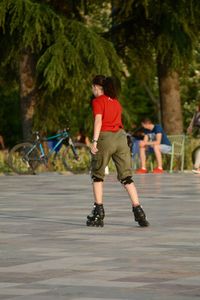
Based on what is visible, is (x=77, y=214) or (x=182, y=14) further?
→ (x=182, y=14)

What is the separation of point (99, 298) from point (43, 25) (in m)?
20.4

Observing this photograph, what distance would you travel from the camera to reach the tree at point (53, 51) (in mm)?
27641

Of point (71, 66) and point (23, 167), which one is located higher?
point (71, 66)

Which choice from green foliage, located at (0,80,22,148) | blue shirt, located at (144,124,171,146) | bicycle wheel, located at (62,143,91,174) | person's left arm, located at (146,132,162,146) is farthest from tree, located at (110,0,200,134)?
green foliage, located at (0,80,22,148)

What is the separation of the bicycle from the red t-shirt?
46.2 ft

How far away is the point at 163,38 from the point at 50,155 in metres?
3.89

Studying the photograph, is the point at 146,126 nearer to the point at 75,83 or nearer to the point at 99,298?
→ the point at 75,83

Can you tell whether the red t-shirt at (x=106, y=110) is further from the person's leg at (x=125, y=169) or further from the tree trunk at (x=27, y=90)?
the tree trunk at (x=27, y=90)

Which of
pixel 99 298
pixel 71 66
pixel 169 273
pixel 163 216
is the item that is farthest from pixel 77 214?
pixel 71 66

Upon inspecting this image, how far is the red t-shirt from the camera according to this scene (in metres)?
13.6

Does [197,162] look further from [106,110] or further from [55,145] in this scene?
[106,110]

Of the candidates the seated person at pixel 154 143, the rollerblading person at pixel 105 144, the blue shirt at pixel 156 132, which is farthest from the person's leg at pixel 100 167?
the blue shirt at pixel 156 132

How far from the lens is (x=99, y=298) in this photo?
784 cm

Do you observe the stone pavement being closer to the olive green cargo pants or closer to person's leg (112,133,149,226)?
person's leg (112,133,149,226)
